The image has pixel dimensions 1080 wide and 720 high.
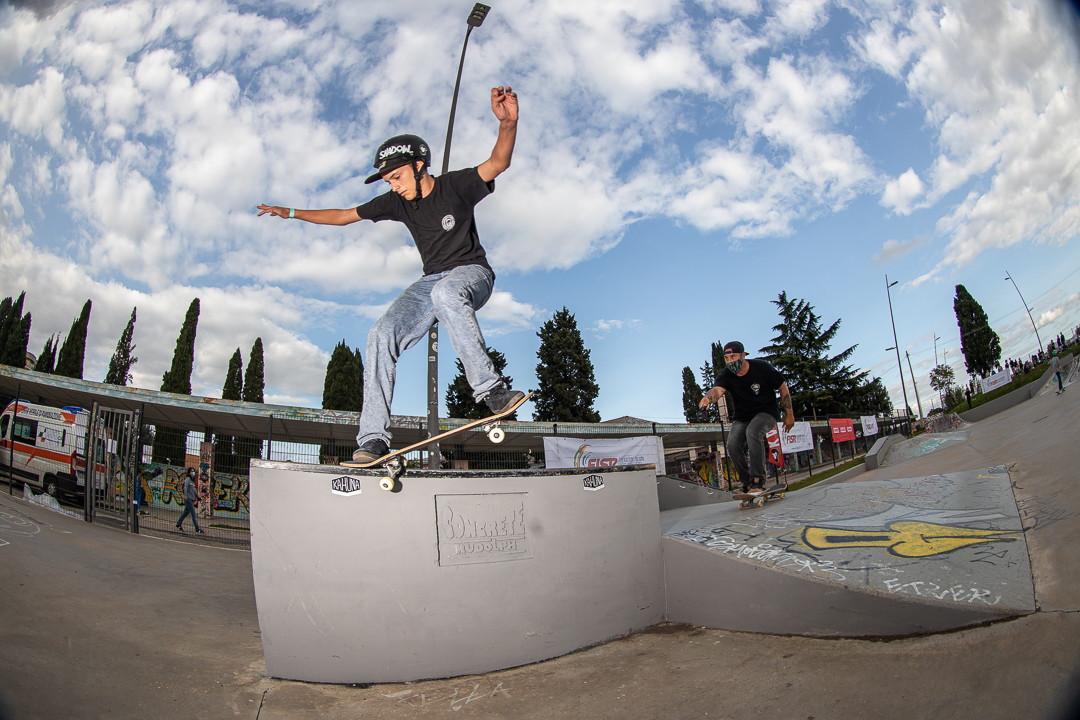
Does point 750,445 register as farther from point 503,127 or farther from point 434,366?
point 503,127

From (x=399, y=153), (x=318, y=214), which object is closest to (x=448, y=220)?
(x=399, y=153)

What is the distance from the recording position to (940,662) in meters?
2.06

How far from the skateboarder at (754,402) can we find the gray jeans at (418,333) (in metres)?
3.28

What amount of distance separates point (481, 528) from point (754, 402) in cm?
390

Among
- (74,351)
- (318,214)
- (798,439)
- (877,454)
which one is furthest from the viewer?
(74,351)

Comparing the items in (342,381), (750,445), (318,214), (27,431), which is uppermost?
(342,381)

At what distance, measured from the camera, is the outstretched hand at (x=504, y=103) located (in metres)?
3.05

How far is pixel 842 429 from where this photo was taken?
25078 mm

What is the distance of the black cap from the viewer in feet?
11.9

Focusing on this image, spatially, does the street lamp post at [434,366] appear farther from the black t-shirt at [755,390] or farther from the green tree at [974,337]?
the green tree at [974,337]

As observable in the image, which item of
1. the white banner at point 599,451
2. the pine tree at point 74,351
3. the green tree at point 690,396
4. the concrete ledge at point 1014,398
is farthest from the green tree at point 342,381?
the green tree at point 690,396

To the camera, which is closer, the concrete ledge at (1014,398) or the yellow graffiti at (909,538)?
the yellow graffiti at (909,538)

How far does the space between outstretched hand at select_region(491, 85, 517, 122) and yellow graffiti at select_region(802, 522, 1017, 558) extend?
11.9 ft

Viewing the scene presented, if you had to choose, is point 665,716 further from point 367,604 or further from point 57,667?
point 57,667
